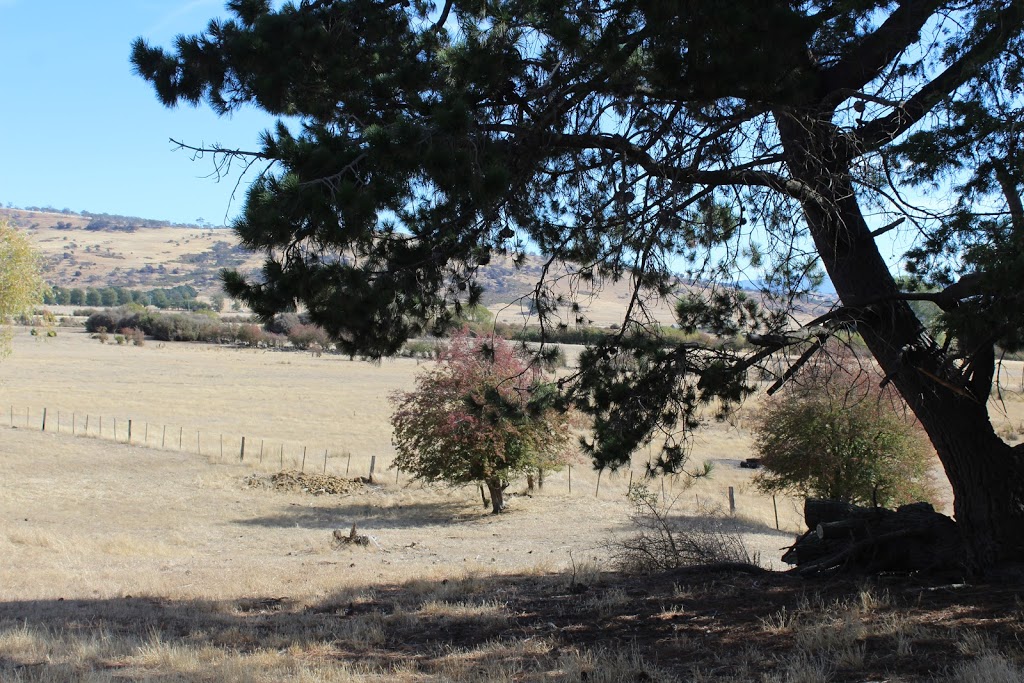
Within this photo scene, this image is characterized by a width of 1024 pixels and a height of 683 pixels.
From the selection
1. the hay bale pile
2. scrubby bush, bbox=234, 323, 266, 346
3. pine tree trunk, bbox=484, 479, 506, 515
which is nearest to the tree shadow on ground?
pine tree trunk, bbox=484, 479, 506, 515

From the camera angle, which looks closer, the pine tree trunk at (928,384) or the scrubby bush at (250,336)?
the pine tree trunk at (928,384)

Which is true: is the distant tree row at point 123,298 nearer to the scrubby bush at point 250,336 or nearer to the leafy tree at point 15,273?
the scrubby bush at point 250,336

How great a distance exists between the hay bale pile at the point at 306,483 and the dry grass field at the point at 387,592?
0.39 meters

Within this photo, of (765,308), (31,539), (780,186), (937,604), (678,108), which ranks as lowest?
(31,539)

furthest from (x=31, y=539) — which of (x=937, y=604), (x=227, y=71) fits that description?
(x=937, y=604)

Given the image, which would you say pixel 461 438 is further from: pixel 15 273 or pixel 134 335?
pixel 134 335

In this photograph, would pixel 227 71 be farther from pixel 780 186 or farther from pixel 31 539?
pixel 31 539

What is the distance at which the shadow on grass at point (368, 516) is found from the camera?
76.0ft

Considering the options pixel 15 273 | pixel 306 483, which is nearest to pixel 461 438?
pixel 306 483

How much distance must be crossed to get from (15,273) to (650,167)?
26355 mm

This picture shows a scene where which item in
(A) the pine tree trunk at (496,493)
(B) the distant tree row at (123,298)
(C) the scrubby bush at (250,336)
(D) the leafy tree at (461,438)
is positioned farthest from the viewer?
(B) the distant tree row at (123,298)

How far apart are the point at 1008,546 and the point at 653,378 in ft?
11.9

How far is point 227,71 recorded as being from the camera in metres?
8.19

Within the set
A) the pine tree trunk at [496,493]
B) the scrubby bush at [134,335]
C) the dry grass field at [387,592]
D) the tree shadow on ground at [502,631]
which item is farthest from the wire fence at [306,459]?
the scrubby bush at [134,335]
